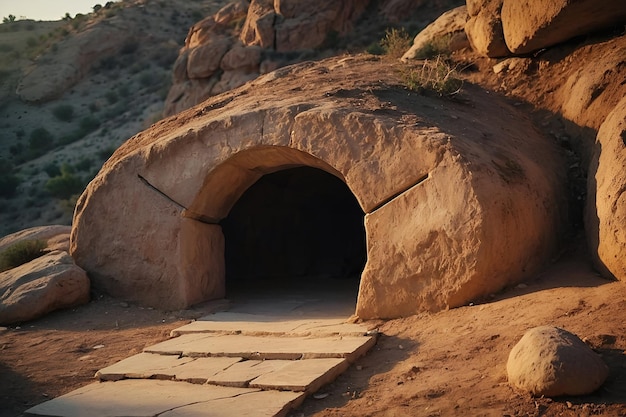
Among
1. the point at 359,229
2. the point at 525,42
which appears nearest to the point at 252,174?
the point at 525,42

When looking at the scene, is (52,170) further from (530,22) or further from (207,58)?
(530,22)

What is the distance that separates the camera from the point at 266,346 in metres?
6.35

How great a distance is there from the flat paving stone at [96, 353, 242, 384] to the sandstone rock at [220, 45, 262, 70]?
1701 cm

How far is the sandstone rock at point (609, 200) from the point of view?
6023 mm

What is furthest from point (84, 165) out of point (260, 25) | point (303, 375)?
point (303, 375)

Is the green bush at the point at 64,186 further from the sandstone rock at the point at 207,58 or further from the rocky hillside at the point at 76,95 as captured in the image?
the sandstone rock at the point at 207,58

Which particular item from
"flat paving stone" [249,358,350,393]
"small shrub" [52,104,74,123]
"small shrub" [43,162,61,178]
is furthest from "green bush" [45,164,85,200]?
"flat paving stone" [249,358,350,393]

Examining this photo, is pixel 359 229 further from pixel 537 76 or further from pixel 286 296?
pixel 537 76

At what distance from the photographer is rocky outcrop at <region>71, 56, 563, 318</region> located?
260 inches

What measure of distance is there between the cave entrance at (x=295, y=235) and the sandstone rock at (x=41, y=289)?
2744 millimetres

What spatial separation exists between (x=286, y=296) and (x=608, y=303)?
16.7 ft

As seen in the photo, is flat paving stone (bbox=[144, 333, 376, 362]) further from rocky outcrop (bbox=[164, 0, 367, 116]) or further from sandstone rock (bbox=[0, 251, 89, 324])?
rocky outcrop (bbox=[164, 0, 367, 116])

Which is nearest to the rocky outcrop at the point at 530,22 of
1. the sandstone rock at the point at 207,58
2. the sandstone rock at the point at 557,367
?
the sandstone rock at the point at 557,367

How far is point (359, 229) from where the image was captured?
46.1 ft
